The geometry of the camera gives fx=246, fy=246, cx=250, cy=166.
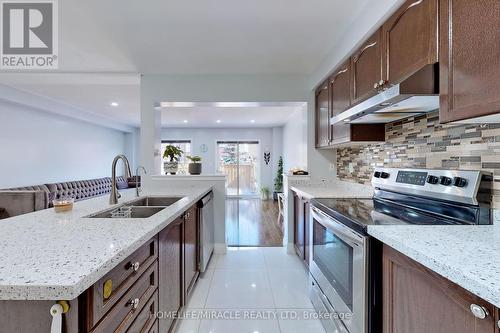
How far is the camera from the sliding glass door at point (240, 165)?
816 centimetres

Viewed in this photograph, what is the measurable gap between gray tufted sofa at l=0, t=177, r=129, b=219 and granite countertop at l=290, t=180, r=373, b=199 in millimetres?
2721

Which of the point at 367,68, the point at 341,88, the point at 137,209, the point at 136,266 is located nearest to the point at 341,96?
the point at 341,88

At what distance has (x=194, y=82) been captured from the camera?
3146 mm

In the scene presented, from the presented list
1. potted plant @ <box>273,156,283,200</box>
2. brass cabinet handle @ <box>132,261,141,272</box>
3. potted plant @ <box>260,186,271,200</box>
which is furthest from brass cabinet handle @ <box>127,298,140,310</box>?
potted plant @ <box>260,186,271,200</box>

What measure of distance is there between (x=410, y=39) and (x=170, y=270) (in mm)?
1963

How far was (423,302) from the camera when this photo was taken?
34.9 inches

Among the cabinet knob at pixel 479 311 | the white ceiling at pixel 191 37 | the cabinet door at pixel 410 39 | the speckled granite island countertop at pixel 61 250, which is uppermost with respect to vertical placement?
the white ceiling at pixel 191 37

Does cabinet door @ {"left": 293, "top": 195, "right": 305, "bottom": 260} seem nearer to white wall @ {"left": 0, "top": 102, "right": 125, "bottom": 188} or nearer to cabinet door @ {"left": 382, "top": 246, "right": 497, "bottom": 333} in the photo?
cabinet door @ {"left": 382, "top": 246, "right": 497, "bottom": 333}

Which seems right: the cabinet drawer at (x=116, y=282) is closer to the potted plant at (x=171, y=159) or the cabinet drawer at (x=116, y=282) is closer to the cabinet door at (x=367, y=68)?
the cabinet door at (x=367, y=68)

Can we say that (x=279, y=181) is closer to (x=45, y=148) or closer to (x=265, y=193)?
(x=265, y=193)

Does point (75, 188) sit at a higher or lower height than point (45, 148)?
lower

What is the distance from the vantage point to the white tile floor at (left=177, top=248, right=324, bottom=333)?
182cm

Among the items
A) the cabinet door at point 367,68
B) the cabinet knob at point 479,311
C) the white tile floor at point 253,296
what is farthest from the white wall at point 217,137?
the cabinet knob at point 479,311

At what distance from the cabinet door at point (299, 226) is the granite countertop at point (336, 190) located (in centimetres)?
16
